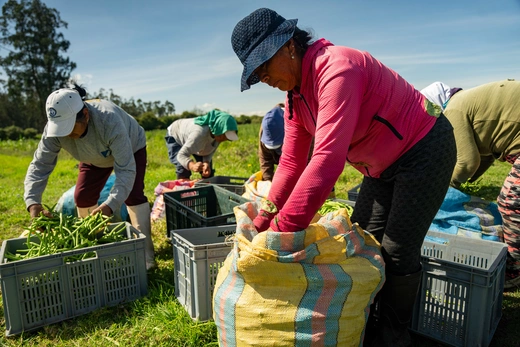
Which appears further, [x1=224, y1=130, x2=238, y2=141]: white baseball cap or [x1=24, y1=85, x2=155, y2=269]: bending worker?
[x1=224, y1=130, x2=238, y2=141]: white baseball cap

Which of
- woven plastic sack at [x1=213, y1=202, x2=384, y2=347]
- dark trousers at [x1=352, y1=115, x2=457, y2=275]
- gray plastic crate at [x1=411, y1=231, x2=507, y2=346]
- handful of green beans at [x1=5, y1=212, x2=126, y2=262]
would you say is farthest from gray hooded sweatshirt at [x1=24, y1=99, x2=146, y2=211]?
gray plastic crate at [x1=411, y1=231, x2=507, y2=346]

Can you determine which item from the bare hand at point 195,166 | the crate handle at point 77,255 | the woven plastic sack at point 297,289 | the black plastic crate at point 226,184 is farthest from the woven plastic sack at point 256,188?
the woven plastic sack at point 297,289

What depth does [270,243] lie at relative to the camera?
146cm

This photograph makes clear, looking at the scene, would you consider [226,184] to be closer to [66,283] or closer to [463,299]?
[66,283]

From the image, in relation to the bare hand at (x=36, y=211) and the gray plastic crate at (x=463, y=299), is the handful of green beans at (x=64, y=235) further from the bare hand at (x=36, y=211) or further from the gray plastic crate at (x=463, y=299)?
the gray plastic crate at (x=463, y=299)

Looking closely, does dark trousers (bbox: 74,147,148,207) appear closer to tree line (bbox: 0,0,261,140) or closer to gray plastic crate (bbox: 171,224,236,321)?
gray plastic crate (bbox: 171,224,236,321)

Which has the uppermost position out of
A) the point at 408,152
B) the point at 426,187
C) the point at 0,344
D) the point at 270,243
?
the point at 408,152

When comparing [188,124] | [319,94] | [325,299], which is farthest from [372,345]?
[188,124]

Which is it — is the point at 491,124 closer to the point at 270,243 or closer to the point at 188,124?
the point at 270,243

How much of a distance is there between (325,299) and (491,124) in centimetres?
196

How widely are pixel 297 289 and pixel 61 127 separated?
1.99m

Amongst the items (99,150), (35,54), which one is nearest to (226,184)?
(99,150)

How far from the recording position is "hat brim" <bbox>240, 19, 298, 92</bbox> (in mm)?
1412

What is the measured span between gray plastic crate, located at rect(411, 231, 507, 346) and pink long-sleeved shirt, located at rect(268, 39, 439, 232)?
0.67 m
